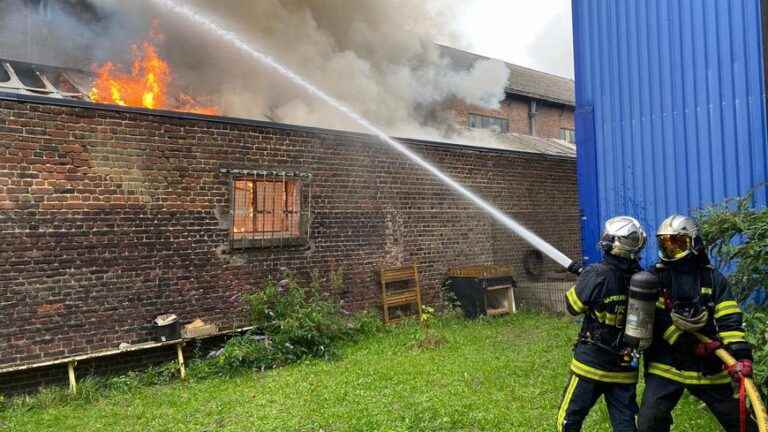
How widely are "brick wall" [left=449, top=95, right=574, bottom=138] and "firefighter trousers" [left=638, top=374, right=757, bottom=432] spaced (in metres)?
16.7

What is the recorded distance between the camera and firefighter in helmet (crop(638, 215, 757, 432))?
2.88m

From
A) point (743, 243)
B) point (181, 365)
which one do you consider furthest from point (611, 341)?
point (181, 365)

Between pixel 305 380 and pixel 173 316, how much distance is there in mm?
2004

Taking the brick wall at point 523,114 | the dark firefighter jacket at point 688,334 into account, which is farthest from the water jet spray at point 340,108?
the brick wall at point 523,114

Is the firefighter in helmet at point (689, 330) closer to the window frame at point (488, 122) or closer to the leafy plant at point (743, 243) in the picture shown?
the leafy plant at point (743, 243)

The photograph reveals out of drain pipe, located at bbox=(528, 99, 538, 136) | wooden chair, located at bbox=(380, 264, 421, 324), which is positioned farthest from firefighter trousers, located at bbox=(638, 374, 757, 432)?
drain pipe, located at bbox=(528, 99, 538, 136)

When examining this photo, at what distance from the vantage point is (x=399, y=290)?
361 inches

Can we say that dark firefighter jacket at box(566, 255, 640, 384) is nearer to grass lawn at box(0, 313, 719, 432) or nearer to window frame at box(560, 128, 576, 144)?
grass lawn at box(0, 313, 719, 432)

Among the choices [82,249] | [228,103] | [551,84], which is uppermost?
[551,84]

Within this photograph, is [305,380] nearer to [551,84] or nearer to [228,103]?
[228,103]

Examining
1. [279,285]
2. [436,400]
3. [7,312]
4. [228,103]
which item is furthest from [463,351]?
[228,103]

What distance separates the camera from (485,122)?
68.3 ft

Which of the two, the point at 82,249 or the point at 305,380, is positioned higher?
the point at 82,249

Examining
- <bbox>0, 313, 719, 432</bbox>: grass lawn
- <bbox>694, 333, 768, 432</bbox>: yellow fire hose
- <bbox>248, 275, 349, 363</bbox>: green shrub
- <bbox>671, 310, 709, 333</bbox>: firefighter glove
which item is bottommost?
<bbox>0, 313, 719, 432</bbox>: grass lawn
